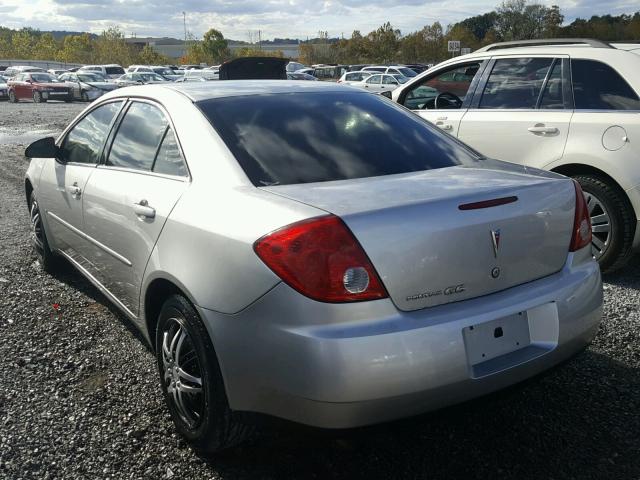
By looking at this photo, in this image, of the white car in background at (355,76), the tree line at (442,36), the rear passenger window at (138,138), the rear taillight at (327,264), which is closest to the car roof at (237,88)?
the rear passenger window at (138,138)

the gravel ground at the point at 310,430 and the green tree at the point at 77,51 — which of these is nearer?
the gravel ground at the point at 310,430

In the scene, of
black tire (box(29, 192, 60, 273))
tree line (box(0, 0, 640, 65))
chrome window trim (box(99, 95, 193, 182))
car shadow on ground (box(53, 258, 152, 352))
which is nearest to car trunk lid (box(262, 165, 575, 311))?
chrome window trim (box(99, 95, 193, 182))

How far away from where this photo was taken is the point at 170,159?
2.91m

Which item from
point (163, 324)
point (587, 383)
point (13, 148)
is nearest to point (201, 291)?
point (163, 324)

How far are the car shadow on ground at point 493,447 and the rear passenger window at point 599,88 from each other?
8.33ft

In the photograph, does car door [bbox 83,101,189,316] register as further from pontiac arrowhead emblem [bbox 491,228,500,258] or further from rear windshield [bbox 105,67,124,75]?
rear windshield [bbox 105,67,124,75]

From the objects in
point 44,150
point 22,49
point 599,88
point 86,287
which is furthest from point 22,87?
point 22,49

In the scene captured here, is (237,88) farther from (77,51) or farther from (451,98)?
(77,51)

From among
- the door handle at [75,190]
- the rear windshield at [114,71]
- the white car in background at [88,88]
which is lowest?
the door handle at [75,190]

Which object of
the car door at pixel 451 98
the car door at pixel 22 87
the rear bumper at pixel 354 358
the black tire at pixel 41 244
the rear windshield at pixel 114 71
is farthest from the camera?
the rear windshield at pixel 114 71

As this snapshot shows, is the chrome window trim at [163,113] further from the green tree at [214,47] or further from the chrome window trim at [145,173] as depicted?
the green tree at [214,47]

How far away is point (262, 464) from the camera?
2.58m

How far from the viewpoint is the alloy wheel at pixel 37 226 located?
16.4 feet

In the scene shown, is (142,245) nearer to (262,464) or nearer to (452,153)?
(262,464)
